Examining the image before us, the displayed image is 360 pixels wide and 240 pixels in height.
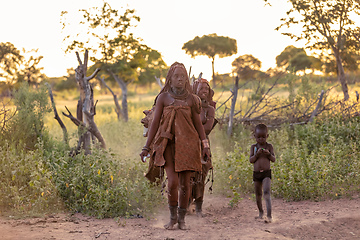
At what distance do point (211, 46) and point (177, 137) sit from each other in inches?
1648

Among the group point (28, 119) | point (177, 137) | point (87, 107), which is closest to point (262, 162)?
point (177, 137)

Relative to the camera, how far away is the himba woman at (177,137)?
4.89m

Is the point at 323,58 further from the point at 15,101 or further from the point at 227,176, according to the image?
A: the point at 15,101

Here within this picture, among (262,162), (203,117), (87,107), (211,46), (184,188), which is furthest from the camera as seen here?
(211,46)

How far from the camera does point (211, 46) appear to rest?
150ft

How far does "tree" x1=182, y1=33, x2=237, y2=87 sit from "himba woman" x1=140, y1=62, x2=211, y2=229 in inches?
1583

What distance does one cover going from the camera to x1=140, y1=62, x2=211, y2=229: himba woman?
489 cm

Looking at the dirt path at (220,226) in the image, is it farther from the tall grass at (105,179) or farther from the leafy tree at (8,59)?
the leafy tree at (8,59)

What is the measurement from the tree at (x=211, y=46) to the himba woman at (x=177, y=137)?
40.2m

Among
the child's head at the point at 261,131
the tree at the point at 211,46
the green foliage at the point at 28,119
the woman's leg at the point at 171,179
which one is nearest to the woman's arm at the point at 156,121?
the woman's leg at the point at 171,179

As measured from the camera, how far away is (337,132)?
9.34 metres

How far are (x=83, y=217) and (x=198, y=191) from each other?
164 cm

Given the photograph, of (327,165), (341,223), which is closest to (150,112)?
(341,223)

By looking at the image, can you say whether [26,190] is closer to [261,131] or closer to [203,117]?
[203,117]
